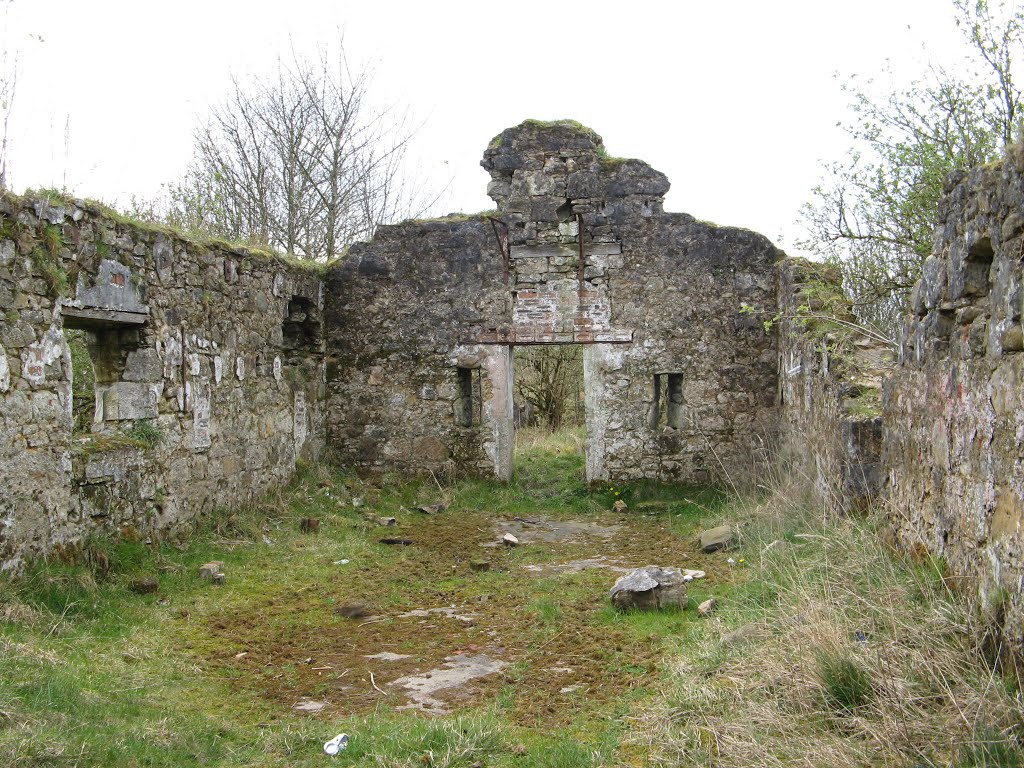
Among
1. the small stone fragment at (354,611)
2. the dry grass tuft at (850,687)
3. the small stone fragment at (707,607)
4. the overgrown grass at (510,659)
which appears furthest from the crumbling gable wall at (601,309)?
the dry grass tuft at (850,687)

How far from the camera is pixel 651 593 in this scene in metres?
5.57

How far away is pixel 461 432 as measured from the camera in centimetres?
1059

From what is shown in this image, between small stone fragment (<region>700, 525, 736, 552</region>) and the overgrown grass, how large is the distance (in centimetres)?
13

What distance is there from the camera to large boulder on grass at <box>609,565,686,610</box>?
5559mm

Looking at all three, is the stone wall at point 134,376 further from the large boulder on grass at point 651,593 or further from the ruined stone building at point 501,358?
the large boulder on grass at point 651,593

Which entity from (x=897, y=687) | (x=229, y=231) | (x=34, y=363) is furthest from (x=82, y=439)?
(x=229, y=231)

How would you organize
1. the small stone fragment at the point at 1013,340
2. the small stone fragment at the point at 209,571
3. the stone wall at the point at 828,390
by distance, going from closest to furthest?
the small stone fragment at the point at 1013,340, the stone wall at the point at 828,390, the small stone fragment at the point at 209,571

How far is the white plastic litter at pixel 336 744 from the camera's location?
11.9 feet

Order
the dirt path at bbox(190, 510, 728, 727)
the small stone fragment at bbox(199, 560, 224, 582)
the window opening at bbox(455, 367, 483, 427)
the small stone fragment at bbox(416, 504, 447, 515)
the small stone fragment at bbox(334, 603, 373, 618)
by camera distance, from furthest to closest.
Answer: the window opening at bbox(455, 367, 483, 427), the small stone fragment at bbox(416, 504, 447, 515), the small stone fragment at bbox(199, 560, 224, 582), the small stone fragment at bbox(334, 603, 373, 618), the dirt path at bbox(190, 510, 728, 727)

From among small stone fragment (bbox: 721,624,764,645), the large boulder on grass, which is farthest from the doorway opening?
small stone fragment (bbox: 721,624,764,645)

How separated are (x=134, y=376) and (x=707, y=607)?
4.86 m

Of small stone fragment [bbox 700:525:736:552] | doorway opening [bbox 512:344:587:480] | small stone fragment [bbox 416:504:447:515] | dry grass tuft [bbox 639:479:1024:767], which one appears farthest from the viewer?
doorway opening [bbox 512:344:587:480]

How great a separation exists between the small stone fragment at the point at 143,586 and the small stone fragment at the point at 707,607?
381 centimetres

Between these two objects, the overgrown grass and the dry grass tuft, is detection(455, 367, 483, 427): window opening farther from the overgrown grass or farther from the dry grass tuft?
the dry grass tuft
